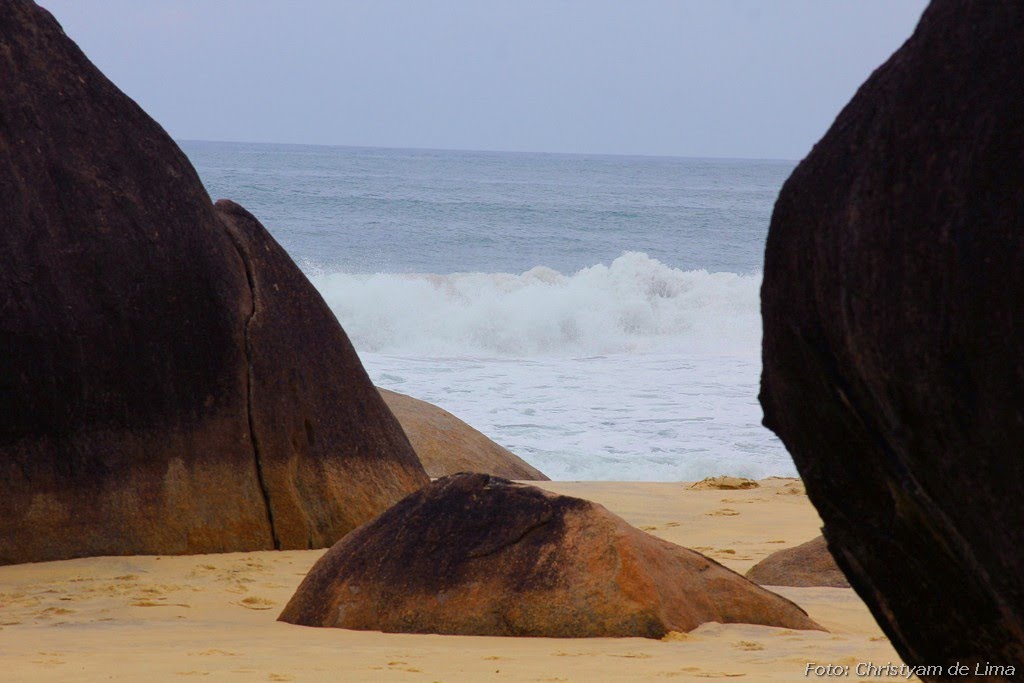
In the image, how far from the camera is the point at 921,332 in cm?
182

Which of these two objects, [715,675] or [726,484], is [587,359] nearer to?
[726,484]

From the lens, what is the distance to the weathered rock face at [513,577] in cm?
394

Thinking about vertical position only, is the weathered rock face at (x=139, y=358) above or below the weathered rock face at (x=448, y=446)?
above

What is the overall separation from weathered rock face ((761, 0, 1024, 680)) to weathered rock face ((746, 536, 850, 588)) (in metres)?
3.28

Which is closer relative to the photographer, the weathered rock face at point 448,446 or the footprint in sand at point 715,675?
the footprint in sand at point 715,675

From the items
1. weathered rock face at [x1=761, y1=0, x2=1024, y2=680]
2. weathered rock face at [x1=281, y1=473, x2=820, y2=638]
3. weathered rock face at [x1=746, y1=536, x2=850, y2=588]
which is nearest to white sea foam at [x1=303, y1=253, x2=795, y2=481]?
weathered rock face at [x1=746, y1=536, x2=850, y2=588]

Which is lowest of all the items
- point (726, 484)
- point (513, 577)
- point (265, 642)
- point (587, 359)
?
point (587, 359)

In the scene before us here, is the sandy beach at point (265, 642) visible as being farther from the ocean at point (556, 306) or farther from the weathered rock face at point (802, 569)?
the ocean at point (556, 306)

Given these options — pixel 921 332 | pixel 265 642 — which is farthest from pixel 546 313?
pixel 921 332

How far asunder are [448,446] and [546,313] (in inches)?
465

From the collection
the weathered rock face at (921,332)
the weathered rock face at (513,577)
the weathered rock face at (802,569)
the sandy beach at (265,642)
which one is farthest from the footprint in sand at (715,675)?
the weathered rock face at (802,569)

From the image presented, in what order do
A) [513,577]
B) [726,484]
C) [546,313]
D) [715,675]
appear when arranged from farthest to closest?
[546,313] < [726,484] < [513,577] < [715,675]

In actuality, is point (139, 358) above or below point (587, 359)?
above

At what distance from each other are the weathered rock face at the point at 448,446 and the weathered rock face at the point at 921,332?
6.42 m
